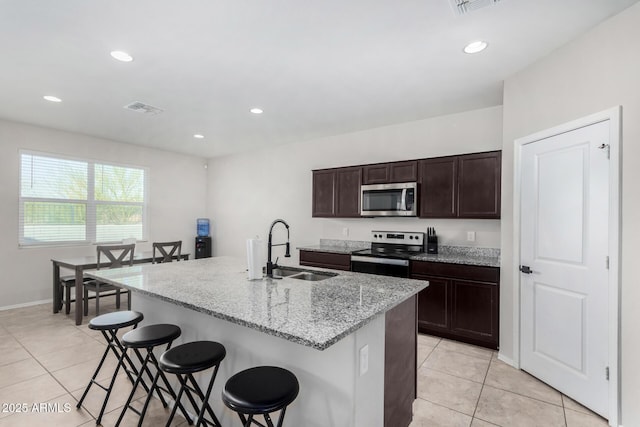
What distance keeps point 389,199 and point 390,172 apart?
0.35 m

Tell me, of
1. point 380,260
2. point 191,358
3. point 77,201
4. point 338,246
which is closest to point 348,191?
point 338,246

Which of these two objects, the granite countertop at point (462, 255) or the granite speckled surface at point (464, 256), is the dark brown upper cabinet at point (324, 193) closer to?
the granite countertop at point (462, 255)

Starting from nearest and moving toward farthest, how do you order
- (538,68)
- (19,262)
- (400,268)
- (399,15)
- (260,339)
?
1. (260,339)
2. (399,15)
3. (538,68)
4. (400,268)
5. (19,262)

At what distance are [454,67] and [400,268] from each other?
2098 mm

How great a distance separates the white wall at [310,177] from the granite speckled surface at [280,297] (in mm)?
2083

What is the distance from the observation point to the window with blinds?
459 cm

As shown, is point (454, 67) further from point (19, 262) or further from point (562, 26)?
point (19, 262)

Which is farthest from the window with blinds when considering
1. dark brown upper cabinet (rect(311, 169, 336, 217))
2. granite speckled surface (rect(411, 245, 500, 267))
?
granite speckled surface (rect(411, 245, 500, 267))

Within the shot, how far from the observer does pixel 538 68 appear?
263 cm

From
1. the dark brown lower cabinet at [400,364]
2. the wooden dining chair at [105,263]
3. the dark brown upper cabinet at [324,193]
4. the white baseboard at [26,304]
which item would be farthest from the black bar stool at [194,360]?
the white baseboard at [26,304]

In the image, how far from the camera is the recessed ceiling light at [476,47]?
2355mm

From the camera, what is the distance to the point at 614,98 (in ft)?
6.78

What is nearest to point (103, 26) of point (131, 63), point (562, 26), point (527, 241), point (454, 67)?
point (131, 63)

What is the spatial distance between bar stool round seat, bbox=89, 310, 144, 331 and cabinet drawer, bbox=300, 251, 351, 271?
251 cm
